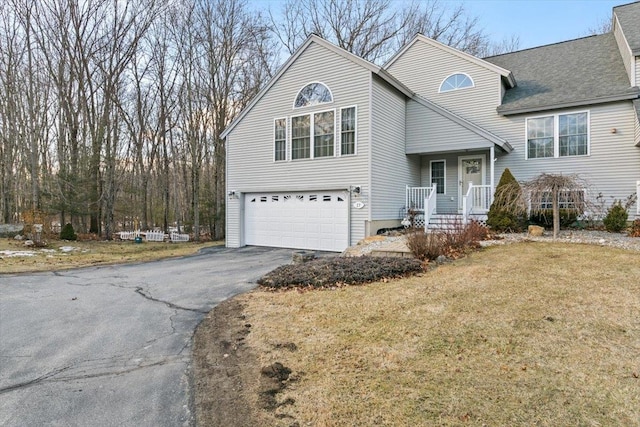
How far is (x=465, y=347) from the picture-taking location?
3738mm

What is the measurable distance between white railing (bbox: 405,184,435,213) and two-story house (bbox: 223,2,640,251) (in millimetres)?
59

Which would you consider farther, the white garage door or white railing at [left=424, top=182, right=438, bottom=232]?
the white garage door

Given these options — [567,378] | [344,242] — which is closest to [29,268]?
[344,242]

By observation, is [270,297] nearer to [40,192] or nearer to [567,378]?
[567,378]

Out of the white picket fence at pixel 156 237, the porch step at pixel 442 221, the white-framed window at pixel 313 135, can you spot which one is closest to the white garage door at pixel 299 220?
the white-framed window at pixel 313 135

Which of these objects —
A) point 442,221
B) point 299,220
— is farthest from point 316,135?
point 442,221

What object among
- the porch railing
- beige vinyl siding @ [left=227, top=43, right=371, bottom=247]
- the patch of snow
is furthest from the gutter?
the patch of snow

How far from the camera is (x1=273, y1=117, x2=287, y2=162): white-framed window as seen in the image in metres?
13.7

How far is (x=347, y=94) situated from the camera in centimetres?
1226

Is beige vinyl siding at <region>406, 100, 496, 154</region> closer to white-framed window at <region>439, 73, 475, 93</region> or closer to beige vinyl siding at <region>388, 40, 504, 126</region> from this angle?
beige vinyl siding at <region>388, 40, 504, 126</region>

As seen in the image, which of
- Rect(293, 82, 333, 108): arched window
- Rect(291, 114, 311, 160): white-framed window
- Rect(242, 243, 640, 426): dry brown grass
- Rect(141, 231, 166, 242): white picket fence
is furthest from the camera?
Rect(141, 231, 166, 242): white picket fence

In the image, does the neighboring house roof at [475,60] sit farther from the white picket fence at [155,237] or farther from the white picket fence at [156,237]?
the white picket fence at [155,237]

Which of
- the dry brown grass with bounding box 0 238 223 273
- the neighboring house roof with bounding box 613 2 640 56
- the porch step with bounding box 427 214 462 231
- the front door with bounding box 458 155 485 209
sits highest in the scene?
the neighboring house roof with bounding box 613 2 640 56

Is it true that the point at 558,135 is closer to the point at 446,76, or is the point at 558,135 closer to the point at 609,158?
the point at 609,158
